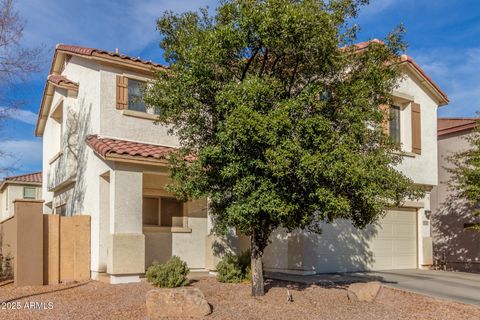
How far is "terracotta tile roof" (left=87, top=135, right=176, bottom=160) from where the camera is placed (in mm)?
12597

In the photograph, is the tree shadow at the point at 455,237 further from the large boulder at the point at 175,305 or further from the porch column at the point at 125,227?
the large boulder at the point at 175,305

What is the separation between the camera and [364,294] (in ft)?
35.1

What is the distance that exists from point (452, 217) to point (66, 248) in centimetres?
1511

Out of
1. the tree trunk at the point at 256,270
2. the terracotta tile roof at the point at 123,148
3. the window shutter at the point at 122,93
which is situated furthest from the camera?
the window shutter at the point at 122,93

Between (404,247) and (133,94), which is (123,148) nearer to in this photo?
(133,94)

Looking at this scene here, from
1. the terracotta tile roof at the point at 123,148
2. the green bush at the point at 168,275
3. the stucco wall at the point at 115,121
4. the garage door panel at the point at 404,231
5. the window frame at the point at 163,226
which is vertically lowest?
the green bush at the point at 168,275

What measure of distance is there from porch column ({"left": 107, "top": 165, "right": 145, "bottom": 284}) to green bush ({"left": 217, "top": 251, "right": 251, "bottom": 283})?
2029mm

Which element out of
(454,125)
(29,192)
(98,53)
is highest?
(98,53)

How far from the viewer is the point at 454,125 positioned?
20766mm

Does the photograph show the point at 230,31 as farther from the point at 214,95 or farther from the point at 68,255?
the point at 68,255

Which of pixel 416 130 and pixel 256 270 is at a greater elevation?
pixel 416 130

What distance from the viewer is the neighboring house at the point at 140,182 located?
12.9m

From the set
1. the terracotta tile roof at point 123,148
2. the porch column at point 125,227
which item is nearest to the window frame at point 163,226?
the porch column at point 125,227

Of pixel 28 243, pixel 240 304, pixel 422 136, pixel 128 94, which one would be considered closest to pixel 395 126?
pixel 422 136
